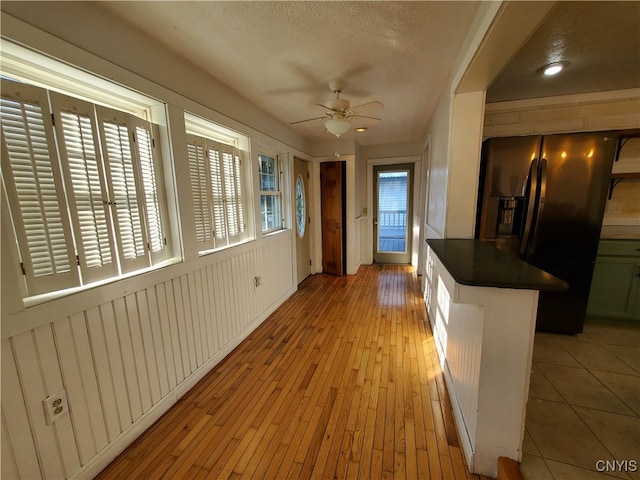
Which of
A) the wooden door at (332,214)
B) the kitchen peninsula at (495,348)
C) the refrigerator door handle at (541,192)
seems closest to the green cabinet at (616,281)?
the refrigerator door handle at (541,192)

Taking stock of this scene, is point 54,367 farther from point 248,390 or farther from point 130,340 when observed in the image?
point 248,390

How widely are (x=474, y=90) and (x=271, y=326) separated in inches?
112

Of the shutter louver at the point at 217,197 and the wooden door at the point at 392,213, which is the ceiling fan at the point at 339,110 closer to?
the shutter louver at the point at 217,197

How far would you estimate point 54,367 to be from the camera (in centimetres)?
114

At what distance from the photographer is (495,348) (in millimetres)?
1158

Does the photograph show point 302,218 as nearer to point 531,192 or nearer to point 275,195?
point 275,195

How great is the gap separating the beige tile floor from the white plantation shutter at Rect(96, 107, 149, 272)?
2.37 m

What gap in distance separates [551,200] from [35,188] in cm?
343

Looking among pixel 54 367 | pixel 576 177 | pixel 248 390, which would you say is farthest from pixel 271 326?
pixel 576 177

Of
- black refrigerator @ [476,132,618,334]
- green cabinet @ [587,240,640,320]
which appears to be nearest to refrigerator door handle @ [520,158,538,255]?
black refrigerator @ [476,132,618,334]

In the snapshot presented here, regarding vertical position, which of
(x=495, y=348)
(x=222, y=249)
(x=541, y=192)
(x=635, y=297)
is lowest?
(x=635, y=297)

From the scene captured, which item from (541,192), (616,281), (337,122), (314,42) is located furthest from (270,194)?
(616,281)

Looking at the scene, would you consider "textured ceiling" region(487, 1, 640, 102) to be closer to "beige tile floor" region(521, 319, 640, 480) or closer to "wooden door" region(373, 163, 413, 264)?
"beige tile floor" region(521, 319, 640, 480)

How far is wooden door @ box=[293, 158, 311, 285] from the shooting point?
13.4ft
